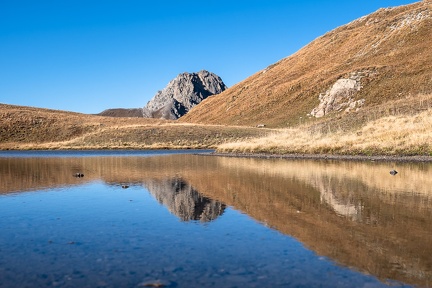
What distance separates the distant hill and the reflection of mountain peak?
170ft

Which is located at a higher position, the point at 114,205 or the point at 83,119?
the point at 83,119

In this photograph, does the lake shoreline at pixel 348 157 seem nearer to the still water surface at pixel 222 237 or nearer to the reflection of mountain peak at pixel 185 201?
the still water surface at pixel 222 237

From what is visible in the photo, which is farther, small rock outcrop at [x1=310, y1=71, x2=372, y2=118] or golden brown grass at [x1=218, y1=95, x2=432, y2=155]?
small rock outcrop at [x1=310, y1=71, x2=372, y2=118]

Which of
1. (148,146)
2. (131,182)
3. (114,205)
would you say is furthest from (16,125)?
(114,205)

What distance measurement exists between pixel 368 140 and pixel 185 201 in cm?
2561

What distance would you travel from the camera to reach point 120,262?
728cm

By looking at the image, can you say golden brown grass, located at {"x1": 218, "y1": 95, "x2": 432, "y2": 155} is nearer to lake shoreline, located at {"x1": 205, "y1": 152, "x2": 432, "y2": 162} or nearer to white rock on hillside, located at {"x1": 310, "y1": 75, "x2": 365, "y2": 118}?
lake shoreline, located at {"x1": 205, "y1": 152, "x2": 432, "y2": 162}

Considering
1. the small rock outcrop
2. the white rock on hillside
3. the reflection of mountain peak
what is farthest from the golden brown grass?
the white rock on hillside

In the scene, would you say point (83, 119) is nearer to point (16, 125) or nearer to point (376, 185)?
point (16, 125)

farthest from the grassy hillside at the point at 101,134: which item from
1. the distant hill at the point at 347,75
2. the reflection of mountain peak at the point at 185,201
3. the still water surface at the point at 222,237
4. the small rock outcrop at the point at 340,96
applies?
the still water surface at the point at 222,237

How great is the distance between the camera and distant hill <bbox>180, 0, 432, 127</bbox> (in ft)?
276

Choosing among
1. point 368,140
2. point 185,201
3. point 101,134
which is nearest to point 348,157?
point 368,140

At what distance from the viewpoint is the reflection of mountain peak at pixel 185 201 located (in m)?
11.6

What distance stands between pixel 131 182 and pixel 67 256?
494 inches
